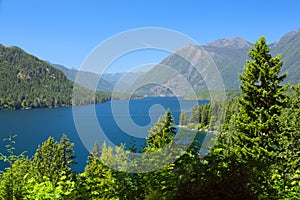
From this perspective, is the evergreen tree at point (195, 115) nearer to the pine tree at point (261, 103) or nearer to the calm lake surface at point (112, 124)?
the calm lake surface at point (112, 124)

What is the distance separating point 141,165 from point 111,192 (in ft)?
2.16

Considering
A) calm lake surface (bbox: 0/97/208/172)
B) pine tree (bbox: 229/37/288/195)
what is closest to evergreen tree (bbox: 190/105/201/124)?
calm lake surface (bbox: 0/97/208/172)

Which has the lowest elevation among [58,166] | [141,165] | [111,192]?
[58,166]

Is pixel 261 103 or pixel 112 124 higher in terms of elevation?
pixel 261 103

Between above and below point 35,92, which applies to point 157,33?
below

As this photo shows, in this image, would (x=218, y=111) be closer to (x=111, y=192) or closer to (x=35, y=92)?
(x=111, y=192)

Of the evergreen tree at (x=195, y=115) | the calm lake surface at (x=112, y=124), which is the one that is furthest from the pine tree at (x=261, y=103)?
the evergreen tree at (x=195, y=115)

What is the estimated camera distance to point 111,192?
4.64 meters

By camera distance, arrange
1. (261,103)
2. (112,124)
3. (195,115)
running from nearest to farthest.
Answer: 1. (112,124)
2. (195,115)
3. (261,103)

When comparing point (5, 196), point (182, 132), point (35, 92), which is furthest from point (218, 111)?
point (35, 92)

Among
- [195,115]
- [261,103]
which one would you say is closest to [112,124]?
[195,115]

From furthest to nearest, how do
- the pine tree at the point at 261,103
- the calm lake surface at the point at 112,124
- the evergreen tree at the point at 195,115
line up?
the pine tree at the point at 261,103, the evergreen tree at the point at 195,115, the calm lake surface at the point at 112,124

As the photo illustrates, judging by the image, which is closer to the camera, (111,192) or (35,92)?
(111,192)

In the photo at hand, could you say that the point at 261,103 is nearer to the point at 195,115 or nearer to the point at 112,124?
the point at 195,115
